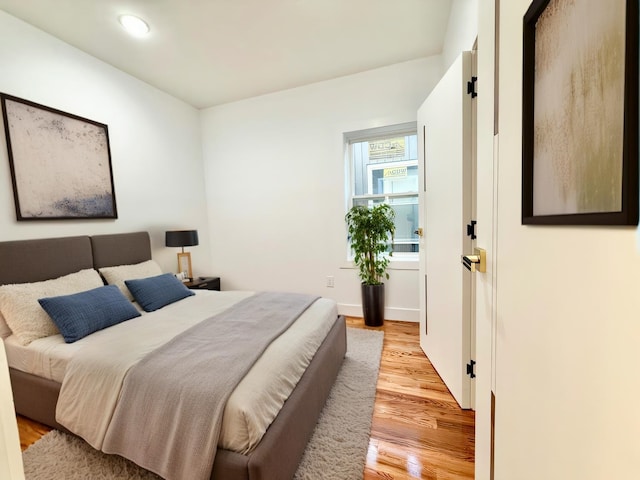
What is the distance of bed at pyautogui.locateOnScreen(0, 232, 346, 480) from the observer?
1043 mm

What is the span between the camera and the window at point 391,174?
10.2 ft

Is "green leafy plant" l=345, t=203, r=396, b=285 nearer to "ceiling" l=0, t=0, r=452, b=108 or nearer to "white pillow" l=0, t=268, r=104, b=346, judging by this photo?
"ceiling" l=0, t=0, r=452, b=108

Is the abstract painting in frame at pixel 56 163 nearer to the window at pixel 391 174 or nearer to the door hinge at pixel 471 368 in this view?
the window at pixel 391 174

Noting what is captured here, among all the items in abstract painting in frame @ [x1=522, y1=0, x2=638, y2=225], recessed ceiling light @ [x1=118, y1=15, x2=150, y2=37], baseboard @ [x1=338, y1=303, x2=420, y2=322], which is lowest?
baseboard @ [x1=338, y1=303, x2=420, y2=322]

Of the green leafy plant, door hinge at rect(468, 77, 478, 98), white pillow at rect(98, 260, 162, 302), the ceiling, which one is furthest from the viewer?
the green leafy plant

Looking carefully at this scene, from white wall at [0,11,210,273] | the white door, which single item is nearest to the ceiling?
white wall at [0,11,210,273]

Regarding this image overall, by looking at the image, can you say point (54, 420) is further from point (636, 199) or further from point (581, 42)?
point (581, 42)

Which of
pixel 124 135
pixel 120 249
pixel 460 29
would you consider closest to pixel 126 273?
pixel 120 249

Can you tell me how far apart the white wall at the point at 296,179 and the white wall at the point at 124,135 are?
0.35 m

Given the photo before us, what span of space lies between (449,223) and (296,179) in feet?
6.81

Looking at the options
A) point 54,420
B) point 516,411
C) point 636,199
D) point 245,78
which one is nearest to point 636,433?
point 636,199

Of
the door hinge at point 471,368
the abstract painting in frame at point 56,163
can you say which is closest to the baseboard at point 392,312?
the door hinge at point 471,368

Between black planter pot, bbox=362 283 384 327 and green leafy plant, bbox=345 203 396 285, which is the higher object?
green leafy plant, bbox=345 203 396 285

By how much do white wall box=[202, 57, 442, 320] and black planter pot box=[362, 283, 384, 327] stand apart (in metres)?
0.22
